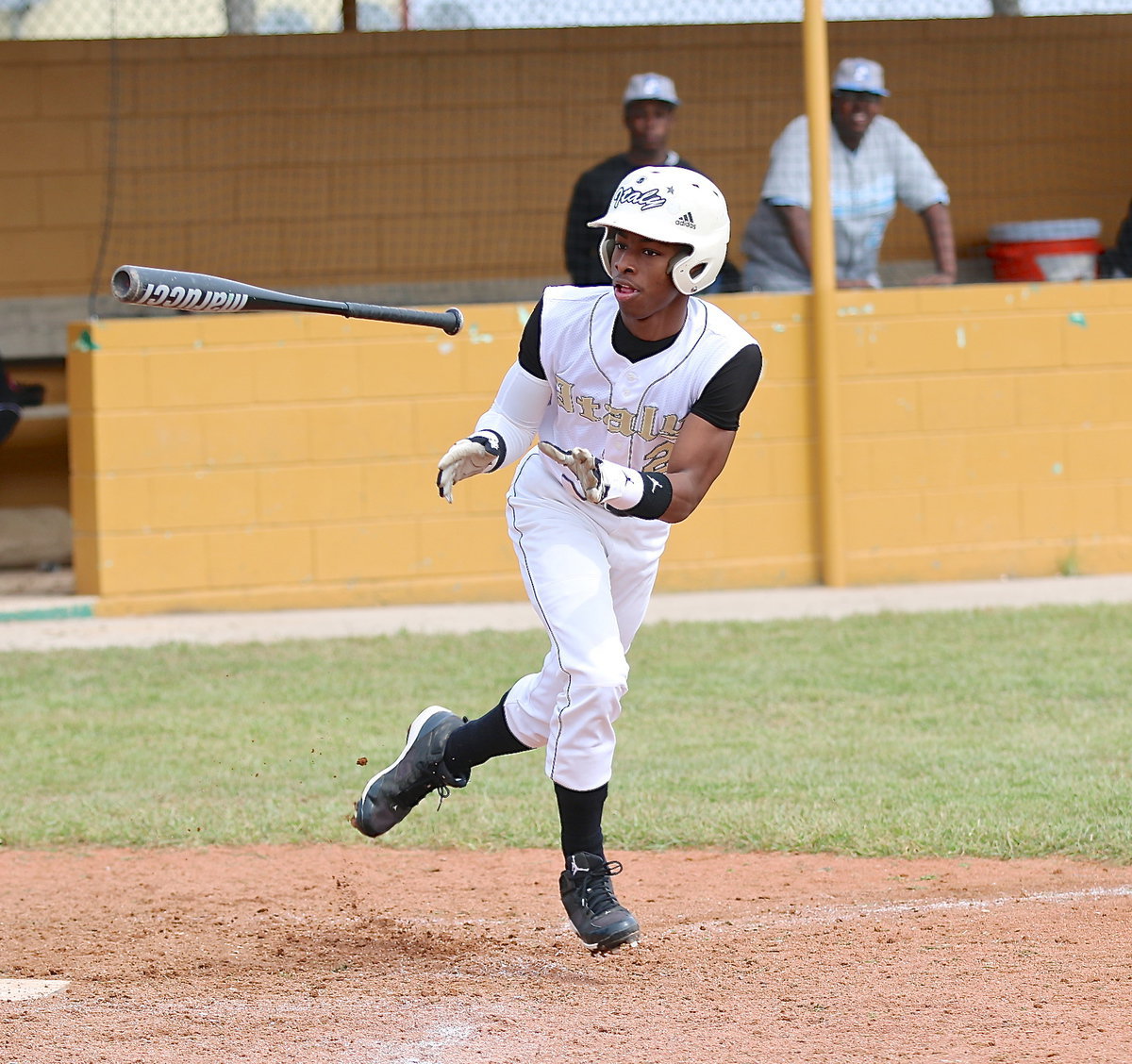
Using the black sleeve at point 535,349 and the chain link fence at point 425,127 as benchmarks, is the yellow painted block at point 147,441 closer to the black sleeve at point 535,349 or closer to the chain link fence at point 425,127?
the chain link fence at point 425,127

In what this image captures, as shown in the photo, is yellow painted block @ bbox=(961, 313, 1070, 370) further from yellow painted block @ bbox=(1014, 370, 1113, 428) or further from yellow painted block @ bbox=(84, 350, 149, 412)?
yellow painted block @ bbox=(84, 350, 149, 412)

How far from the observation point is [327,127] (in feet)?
39.5

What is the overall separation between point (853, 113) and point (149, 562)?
4.65 metres

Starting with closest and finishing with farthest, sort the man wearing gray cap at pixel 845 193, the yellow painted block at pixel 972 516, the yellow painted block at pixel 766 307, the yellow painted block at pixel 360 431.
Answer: the yellow painted block at pixel 360 431
the yellow painted block at pixel 766 307
the man wearing gray cap at pixel 845 193
the yellow painted block at pixel 972 516

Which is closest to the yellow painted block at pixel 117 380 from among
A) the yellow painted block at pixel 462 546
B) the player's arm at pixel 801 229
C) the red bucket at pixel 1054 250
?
the yellow painted block at pixel 462 546

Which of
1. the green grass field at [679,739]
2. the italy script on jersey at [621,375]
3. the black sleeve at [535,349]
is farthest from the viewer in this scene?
the green grass field at [679,739]

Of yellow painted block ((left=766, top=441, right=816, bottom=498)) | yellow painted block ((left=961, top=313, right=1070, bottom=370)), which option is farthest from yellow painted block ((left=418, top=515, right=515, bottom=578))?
yellow painted block ((left=961, top=313, right=1070, bottom=370))

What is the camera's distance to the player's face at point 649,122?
375 inches

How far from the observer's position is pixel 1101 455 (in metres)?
10.0

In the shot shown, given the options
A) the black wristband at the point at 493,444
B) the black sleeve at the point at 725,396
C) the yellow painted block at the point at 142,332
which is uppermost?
the yellow painted block at the point at 142,332

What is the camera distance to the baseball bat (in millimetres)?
3932

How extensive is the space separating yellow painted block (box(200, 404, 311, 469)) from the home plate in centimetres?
537

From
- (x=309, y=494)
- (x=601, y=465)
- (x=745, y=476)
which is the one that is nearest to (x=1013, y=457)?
(x=745, y=476)

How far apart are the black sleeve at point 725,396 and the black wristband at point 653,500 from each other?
0.87 feet
